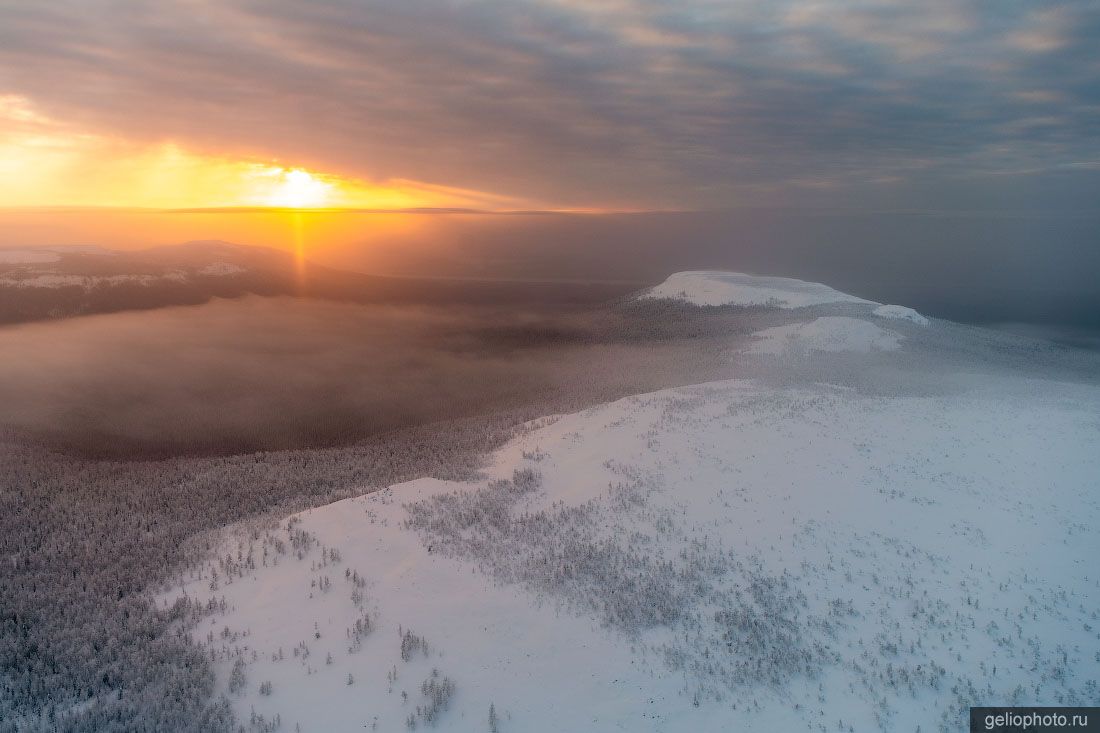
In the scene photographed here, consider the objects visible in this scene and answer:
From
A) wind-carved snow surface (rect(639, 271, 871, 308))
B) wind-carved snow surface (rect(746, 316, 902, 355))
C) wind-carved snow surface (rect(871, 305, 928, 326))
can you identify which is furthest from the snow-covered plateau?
wind-carved snow surface (rect(639, 271, 871, 308))

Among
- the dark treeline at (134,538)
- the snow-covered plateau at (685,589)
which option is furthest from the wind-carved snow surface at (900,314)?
the snow-covered plateau at (685,589)

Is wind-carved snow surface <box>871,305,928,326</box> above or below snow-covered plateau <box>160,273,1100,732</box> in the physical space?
above

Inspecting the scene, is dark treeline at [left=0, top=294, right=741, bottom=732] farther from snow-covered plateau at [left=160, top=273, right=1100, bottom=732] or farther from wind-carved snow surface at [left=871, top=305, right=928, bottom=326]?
wind-carved snow surface at [left=871, top=305, right=928, bottom=326]

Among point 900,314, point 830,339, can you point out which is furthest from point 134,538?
point 900,314

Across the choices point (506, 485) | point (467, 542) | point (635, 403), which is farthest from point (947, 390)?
point (467, 542)

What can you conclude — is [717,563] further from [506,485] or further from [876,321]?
[876,321]

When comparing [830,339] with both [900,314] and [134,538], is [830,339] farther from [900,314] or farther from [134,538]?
[134,538]
